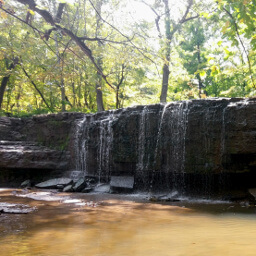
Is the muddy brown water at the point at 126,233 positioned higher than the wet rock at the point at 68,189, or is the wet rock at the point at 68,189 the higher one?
the muddy brown water at the point at 126,233

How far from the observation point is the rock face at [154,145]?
8219 mm

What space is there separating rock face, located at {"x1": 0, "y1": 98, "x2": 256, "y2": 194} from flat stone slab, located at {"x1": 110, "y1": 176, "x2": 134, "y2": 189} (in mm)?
306

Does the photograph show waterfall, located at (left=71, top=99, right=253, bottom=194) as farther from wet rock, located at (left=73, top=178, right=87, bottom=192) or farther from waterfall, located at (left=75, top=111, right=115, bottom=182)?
wet rock, located at (left=73, top=178, right=87, bottom=192)

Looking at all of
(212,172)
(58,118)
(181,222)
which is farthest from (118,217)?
(58,118)

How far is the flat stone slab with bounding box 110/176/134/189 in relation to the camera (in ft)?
30.6

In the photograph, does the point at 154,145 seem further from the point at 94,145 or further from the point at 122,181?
the point at 94,145

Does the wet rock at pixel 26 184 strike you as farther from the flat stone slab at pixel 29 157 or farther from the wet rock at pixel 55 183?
the wet rock at pixel 55 183

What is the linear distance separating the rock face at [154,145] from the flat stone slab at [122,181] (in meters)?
0.31

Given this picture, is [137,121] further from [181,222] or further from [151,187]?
[181,222]

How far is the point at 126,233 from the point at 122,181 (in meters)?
5.90

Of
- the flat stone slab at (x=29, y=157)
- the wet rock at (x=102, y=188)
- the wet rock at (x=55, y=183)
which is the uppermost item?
the flat stone slab at (x=29, y=157)

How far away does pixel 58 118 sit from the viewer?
12.5 metres

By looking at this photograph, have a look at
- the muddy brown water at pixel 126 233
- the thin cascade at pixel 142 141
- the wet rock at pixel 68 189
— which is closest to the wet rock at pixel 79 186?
the wet rock at pixel 68 189

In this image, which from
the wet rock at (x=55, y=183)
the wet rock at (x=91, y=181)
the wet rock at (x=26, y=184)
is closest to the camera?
the wet rock at (x=55, y=183)
